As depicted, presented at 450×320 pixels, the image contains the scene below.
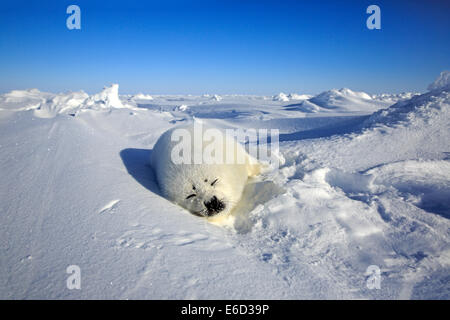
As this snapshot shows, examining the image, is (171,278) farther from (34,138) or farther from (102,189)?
(34,138)

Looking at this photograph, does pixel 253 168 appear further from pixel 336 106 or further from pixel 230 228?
pixel 336 106

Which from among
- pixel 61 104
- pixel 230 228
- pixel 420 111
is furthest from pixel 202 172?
pixel 61 104

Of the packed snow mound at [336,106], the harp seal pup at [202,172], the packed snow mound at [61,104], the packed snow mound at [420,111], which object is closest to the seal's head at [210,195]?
the harp seal pup at [202,172]

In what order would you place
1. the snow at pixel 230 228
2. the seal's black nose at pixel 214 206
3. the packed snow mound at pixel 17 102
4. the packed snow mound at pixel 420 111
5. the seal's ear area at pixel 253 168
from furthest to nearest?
the packed snow mound at pixel 17 102 → the packed snow mound at pixel 420 111 → the seal's ear area at pixel 253 168 → the seal's black nose at pixel 214 206 → the snow at pixel 230 228

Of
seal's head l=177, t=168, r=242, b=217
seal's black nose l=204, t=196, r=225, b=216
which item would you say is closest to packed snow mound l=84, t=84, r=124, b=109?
seal's head l=177, t=168, r=242, b=217

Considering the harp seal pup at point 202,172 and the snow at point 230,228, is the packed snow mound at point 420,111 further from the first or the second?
the harp seal pup at point 202,172
